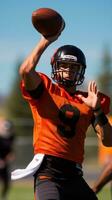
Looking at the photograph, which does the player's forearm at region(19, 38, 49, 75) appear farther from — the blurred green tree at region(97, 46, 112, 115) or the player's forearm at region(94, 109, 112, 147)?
the blurred green tree at region(97, 46, 112, 115)

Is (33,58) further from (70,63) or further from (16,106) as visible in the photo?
(16,106)

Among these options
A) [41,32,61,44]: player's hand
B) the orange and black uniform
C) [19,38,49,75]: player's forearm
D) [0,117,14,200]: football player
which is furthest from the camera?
[0,117,14,200]: football player

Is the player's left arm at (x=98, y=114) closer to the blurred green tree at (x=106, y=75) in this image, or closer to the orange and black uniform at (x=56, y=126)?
the orange and black uniform at (x=56, y=126)

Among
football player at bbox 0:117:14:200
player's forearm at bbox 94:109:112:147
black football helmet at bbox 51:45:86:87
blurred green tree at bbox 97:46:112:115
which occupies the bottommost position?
blurred green tree at bbox 97:46:112:115

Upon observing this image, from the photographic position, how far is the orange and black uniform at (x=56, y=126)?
5.30m

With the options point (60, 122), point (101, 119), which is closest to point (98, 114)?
point (101, 119)

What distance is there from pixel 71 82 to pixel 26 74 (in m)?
Result: 0.55

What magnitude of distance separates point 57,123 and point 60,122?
28 mm

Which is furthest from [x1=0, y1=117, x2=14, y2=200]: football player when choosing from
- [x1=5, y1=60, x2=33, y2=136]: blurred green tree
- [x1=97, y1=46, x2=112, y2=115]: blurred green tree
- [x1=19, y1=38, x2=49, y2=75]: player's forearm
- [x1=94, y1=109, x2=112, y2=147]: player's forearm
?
[x1=97, y1=46, x2=112, y2=115]: blurred green tree

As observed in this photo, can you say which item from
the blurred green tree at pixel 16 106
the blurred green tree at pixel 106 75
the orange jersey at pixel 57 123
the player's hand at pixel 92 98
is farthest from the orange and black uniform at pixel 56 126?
the blurred green tree at pixel 106 75

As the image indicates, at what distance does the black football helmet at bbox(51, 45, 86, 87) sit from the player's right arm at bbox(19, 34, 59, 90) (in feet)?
1.17

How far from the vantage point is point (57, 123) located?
5344 mm

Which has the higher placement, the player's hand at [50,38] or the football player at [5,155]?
the player's hand at [50,38]

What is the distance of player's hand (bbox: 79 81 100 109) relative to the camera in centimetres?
534
